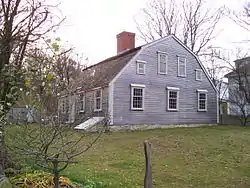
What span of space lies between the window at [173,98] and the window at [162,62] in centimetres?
146

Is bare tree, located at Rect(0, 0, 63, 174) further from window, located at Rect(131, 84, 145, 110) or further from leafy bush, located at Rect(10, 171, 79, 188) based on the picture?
window, located at Rect(131, 84, 145, 110)

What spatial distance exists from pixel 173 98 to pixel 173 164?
13.6 m

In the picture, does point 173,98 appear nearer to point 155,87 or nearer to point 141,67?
point 155,87

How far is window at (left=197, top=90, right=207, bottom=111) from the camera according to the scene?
81.0 feet

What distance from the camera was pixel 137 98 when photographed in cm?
2120

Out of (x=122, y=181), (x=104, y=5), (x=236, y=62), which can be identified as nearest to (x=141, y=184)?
(x=122, y=181)

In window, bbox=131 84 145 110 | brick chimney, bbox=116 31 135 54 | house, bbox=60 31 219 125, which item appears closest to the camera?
house, bbox=60 31 219 125

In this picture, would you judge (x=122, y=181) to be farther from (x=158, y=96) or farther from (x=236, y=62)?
(x=236, y=62)

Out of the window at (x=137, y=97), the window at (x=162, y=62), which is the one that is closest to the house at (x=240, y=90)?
the window at (x=162, y=62)

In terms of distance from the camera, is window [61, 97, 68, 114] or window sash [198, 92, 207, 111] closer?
window [61, 97, 68, 114]

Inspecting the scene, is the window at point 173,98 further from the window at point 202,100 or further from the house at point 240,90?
the house at point 240,90

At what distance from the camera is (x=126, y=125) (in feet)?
66.7

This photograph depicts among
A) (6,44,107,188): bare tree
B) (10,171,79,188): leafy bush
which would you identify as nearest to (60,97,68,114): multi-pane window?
(6,44,107,188): bare tree

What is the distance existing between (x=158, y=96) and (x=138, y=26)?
57.5ft
